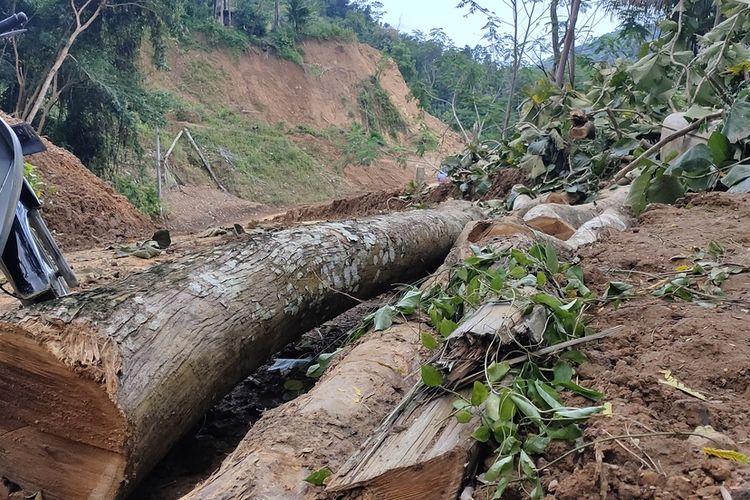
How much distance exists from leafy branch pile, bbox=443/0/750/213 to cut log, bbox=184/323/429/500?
2.75m

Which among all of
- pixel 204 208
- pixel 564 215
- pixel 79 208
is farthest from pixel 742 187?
pixel 204 208

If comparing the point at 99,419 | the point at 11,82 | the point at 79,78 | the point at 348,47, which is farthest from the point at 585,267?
the point at 348,47

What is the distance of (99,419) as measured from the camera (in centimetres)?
183

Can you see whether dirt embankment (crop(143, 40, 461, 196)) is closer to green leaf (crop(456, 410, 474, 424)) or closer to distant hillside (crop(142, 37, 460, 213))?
distant hillside (crop(142, 37, 460, 213))

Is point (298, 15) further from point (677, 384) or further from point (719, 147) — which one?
point (677, 384)

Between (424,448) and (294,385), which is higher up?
(424,448)

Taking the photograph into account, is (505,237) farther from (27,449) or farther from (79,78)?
(79,78)

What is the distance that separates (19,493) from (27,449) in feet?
0.48

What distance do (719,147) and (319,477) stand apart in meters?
3.82

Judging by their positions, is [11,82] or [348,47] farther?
[348,47]

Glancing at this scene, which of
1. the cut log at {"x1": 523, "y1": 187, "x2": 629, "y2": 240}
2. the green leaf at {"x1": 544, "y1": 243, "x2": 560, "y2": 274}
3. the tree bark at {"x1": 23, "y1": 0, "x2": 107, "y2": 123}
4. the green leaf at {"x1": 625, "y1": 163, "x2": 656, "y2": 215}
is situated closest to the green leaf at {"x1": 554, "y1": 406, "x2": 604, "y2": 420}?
the green leaf at {"x1": 544, "y1": 243, "x2": 560, "y2": 274}

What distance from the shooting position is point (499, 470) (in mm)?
1325

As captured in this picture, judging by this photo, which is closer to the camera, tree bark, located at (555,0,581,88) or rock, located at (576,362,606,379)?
rock, located at (576,362,606,379)

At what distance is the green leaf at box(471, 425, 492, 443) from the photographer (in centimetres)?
140
